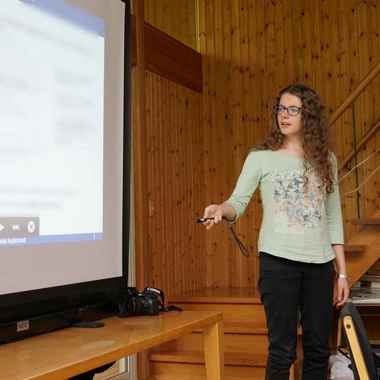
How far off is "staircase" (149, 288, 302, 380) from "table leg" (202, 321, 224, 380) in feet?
5.22

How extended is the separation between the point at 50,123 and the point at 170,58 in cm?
339

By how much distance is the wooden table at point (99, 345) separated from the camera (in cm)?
172

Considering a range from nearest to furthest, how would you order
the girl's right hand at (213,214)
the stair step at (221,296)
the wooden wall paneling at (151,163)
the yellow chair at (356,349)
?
the yellow chair at (356,349)
the girl's right hand at (213,214)
the stair step at (221,296)
the wooden wall paneling at (151,163)

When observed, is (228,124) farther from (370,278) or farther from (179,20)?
(370,278)

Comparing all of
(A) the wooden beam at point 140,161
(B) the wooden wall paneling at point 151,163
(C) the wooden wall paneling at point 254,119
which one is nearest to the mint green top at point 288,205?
(A) the wooden beam at point 140,161

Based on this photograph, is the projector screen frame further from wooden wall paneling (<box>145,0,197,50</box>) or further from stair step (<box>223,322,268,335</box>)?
wooden wall paneling (<box>145,0,197,50</box>)

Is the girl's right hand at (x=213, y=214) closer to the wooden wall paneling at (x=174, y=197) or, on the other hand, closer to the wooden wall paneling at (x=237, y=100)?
the wooden wall paneling at (x=174, y=197)

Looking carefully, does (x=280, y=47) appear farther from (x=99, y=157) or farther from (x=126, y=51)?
(x=99, y=157)

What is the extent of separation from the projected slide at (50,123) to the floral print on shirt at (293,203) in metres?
0.72

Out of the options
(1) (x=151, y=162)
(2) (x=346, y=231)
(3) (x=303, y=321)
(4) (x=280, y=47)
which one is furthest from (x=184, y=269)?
(3) (x=303, y=321)

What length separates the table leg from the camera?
8.32 ft

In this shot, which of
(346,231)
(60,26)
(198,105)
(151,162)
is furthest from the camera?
(198,105)

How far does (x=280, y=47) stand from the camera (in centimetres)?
592

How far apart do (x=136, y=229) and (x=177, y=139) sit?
1.17 metres
